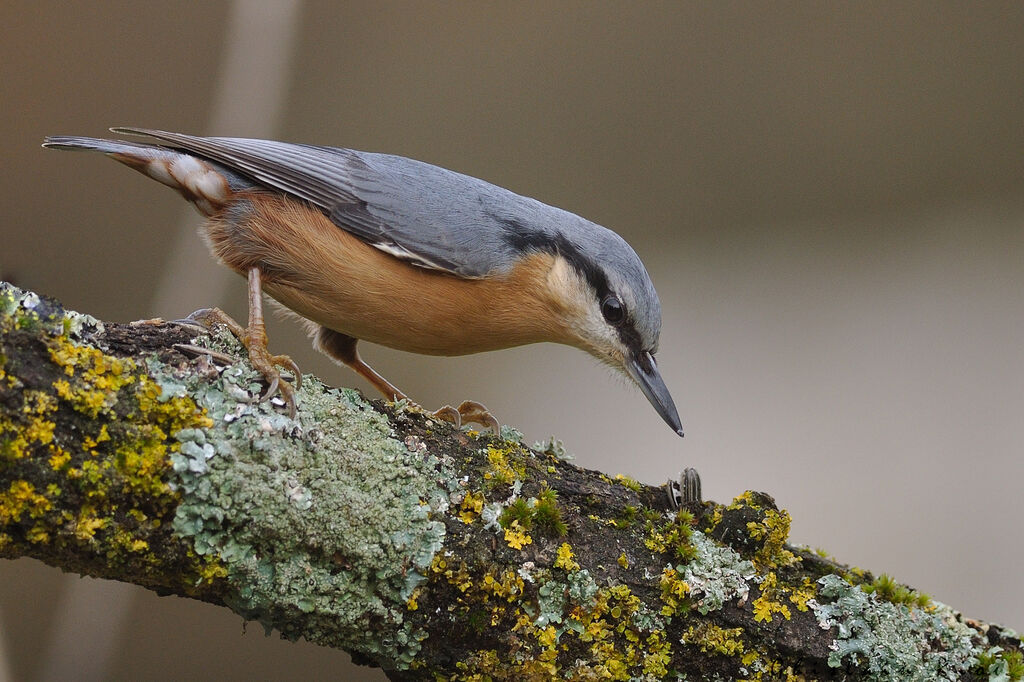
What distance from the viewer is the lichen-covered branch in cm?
115

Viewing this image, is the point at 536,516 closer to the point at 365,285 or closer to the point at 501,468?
the point at 501,468

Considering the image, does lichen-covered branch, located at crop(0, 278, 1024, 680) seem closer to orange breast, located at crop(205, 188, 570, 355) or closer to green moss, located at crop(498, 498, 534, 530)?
green moss, located at crop(498, 498, 534, 530)

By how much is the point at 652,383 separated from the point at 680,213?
2432 mm

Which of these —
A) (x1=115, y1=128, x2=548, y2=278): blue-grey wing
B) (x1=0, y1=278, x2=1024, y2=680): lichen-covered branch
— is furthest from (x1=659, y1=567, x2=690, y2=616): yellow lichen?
(x1=115, y1=128, x2=548, y2=278): blue-grey wing

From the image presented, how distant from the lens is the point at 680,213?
4375mm

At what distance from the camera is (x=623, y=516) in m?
1.59

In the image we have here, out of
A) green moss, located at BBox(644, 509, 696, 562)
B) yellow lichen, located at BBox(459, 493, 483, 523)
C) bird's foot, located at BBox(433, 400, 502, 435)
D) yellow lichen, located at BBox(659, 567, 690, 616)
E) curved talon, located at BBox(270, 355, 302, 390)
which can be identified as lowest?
yellow lichen, located at BBox(659, 567, 690, 616)

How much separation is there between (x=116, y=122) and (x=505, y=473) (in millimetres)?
2988

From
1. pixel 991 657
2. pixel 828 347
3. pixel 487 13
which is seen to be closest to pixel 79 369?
pixel 991 657

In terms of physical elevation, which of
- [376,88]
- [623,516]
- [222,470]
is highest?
[376,88]

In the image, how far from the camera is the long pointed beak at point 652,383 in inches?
83.0

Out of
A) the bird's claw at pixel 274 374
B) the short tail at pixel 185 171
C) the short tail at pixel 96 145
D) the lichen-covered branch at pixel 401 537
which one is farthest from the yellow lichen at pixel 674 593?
A: the short tail at pixel 96 145

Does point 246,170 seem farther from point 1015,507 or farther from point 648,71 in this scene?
point 1015,507

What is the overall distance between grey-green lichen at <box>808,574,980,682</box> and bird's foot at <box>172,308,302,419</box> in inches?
43.2
